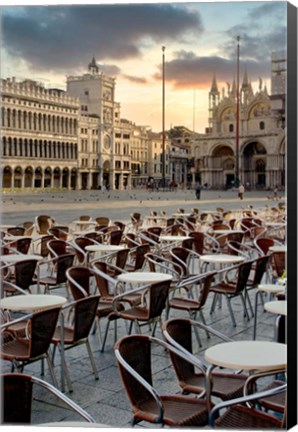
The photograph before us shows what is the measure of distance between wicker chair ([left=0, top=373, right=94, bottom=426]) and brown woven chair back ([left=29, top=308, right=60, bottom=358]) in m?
0.73

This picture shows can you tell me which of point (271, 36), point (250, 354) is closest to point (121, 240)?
point (271, 36)

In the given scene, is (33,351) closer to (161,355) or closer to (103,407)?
(103,407)

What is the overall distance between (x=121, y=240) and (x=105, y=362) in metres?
4.88

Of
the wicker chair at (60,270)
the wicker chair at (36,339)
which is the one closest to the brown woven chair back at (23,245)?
the wicker chair at (60,270)

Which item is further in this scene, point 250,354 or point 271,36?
point 271,36

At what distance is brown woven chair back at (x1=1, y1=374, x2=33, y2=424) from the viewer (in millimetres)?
3016

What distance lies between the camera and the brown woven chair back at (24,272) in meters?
6.35

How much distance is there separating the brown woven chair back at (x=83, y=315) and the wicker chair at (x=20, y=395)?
3.69 ft

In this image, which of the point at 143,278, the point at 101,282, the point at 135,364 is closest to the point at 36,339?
the point at 135,364

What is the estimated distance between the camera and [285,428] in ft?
10.4

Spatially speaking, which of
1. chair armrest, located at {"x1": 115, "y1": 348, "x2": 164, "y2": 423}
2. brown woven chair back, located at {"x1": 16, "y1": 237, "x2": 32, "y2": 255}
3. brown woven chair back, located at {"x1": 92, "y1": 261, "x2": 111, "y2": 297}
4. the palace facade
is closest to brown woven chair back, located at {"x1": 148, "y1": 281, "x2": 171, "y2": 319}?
brown woven chair back, located at {"x1": 92, "y1": 261, "x2": 111, "y2": 297}

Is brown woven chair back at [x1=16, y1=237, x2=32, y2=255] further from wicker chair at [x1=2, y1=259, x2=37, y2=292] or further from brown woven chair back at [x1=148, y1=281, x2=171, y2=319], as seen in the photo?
brown woven chair back at [x1=148, y1=281, x2=171, y2=319]

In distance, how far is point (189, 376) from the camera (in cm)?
364

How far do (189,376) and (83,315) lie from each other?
3.55ft
